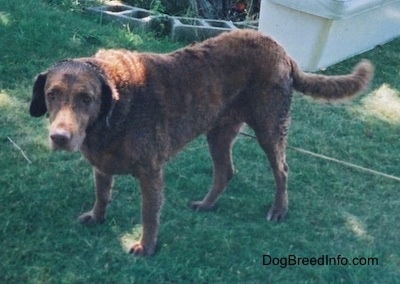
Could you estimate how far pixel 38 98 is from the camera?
11.8ft

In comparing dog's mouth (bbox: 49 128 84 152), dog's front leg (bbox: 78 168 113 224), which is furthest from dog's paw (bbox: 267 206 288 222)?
dog's mouth (bbox: 49 128 84 152)

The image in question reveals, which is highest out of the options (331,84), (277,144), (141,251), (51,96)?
(51,96)

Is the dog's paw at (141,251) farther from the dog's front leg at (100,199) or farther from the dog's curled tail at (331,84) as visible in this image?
the dog's curled tail at (331,84)

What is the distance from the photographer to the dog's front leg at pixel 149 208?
3.83 metres

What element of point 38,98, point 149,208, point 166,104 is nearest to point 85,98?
point 38,98

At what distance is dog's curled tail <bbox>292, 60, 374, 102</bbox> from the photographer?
14.3 feet

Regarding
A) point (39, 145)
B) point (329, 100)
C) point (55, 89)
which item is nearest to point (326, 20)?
point (329, 100)

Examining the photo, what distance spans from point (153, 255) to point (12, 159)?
1504 mm

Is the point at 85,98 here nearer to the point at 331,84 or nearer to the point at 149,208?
the point at 149,208

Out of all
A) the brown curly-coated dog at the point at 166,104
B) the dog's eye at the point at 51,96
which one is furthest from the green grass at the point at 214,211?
the dog's eye at the point at 51,96

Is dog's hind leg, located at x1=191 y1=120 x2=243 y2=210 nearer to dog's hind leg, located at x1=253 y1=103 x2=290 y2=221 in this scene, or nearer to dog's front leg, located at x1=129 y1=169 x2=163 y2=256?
dog's hind leg, located at x1=253 y1=103 x2=290 y2=221

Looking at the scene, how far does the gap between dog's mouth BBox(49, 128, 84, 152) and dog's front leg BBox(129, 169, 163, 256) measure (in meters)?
0.56

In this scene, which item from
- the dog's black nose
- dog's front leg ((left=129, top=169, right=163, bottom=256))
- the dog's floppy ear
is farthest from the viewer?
dog's front leg ((left=129, top=169, right=163, bottom=256))

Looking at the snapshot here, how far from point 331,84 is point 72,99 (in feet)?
5.94
